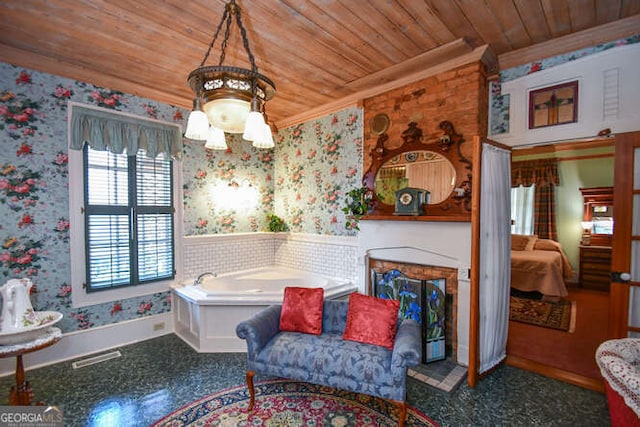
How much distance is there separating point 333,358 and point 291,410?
0.50 metres

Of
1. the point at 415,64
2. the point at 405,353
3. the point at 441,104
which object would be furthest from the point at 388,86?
the point at 405,353

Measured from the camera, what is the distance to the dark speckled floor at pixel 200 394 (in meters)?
2.10

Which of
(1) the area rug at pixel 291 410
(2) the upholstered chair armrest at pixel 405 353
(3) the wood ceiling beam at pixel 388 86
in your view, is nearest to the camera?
(2) the upholstered chair armrest at pixel 405 353

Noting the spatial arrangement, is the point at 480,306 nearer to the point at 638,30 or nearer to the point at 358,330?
the point at 358,330

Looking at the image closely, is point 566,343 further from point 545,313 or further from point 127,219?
point 127,219

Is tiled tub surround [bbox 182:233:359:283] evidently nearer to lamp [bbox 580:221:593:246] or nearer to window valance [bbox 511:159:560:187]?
window valance [bbox 511:159:560:187]

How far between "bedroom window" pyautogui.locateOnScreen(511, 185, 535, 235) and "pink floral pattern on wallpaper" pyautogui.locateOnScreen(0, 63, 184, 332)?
7.41 m

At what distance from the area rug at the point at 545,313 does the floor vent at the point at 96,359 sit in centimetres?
475

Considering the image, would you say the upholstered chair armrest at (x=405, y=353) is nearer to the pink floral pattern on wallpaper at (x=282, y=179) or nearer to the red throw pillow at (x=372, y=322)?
the red throw pillow at (x=372, y=322)

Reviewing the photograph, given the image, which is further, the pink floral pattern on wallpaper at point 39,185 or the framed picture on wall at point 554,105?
the pink floral pattern on wallpaper at point 39,185

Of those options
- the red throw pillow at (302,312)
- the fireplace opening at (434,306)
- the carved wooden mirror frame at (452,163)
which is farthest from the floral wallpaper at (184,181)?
the red throw pillow at (302,312)

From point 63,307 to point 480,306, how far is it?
157 inches

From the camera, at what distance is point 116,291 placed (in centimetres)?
328

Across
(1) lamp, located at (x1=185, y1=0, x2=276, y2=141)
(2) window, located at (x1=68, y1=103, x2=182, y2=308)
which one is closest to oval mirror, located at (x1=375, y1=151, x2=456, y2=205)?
(1) lamp, located at (x1=185, y1=0, x2=276, y2=141)
